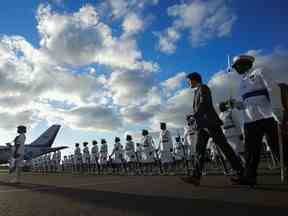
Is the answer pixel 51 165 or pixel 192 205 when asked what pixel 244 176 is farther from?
pixel 51 165

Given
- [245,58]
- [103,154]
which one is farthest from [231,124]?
[103,154]

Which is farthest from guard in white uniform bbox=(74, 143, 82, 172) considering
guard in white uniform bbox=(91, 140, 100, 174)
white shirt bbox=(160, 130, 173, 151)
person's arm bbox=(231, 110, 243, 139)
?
person's arm bbox=(231, 110, 243, 139)

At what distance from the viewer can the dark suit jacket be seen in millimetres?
5531

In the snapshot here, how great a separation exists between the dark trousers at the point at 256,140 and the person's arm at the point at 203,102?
96 centimetres

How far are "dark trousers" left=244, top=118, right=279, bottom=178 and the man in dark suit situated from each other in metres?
0.56

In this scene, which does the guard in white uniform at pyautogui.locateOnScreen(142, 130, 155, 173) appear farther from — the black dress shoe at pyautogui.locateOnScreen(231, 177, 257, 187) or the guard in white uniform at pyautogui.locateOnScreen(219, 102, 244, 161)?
the black dress shoe at pyautogui.locateOnScreen(231, 177, 257, 187)

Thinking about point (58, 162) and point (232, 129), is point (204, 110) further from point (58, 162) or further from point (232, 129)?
point (58, 162)

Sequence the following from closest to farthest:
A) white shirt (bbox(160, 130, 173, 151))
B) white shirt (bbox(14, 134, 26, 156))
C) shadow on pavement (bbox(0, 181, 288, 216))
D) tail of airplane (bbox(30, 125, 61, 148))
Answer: shadow on pavement (bbox(0, 181, 288, 216)) → white shirt (bbox(14, 134, 26, 156)) → white shirt (bbox(160, 130, 173, 151)) → tail of airplane (bbox(30, 125, 61, 148))

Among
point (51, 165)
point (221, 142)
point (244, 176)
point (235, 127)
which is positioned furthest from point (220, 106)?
point (51, 165)

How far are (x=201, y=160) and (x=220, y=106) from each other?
4.37 meters

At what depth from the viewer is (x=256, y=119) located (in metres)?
4.73

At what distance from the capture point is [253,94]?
15.8 ft

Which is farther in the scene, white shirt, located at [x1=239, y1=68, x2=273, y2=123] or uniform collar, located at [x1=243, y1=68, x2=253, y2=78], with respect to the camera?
uniform collar, located at [x1=243, y1=68, x2=253, y2=78]

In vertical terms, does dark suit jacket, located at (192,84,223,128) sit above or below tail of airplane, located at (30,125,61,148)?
below
